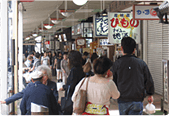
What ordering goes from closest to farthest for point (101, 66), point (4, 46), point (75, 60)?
point (101, 66) < point (4, 46) < point (75, 60)

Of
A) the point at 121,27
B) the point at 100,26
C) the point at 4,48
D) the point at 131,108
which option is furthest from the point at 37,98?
the point at 100,26

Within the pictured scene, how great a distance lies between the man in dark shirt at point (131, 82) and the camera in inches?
136

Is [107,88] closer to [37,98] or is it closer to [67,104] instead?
[37,98]

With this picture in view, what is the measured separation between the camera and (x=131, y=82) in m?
3.49

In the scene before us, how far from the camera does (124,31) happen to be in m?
8.94

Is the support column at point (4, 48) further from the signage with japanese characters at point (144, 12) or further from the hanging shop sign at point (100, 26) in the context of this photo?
the hanging shop sign at point (100, 26)

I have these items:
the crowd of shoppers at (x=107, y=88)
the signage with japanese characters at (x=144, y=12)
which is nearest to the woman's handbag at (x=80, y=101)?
the crowd of shoppers at (x=107, y=88)

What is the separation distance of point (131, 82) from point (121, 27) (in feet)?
18.6

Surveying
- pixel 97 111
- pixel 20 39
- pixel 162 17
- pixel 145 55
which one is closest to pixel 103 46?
pixel 145 55

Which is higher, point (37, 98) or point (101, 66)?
point (101, 66)

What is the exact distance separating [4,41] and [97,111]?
2189 millimetres

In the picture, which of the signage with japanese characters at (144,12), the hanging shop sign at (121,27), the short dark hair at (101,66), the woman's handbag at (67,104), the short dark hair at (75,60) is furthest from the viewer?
the hanging shop sign at (121,27)

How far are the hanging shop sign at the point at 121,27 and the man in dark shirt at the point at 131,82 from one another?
535 centimetres

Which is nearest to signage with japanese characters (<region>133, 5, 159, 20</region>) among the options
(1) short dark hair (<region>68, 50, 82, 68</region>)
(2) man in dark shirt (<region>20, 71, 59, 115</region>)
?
(1) short dark hair (<region>68, 50, 82, 68</region>)
